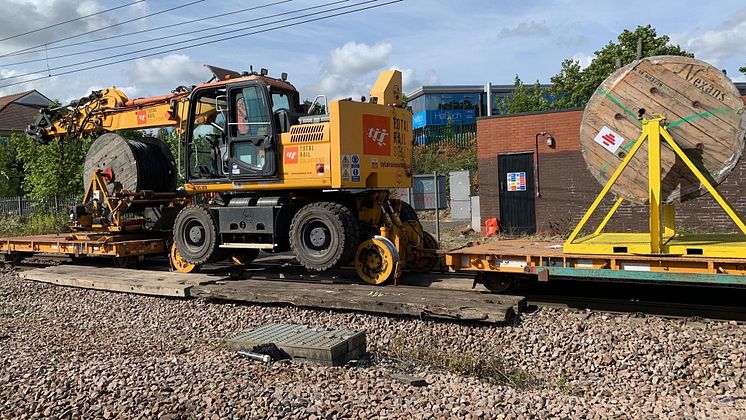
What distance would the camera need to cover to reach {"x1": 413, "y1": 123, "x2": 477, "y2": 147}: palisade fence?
34.4m

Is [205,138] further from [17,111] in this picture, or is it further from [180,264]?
[17,111]

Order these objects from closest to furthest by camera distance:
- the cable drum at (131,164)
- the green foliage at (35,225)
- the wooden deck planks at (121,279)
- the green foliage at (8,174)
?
the wooden deck planks at (121,279) < the cable drum at (131,164) < the green foliage at (35,225) < the green foliage at (8,174)

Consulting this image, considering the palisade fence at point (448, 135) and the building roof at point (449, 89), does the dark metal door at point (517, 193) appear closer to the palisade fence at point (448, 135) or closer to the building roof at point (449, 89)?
the palisade fence at point (448, 135)

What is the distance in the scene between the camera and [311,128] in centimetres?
895

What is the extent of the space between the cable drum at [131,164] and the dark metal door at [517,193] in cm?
913

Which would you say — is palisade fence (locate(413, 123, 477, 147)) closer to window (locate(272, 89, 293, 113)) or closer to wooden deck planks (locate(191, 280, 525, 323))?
window (locate(272, 89, 293, 113))

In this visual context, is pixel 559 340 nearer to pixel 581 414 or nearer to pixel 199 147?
pixel 581 414

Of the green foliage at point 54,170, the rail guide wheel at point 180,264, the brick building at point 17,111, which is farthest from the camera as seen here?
the brick building at point 17,111

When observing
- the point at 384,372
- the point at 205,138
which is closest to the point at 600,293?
the point at 384,372

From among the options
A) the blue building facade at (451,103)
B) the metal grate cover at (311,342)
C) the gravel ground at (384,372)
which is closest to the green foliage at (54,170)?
the gravel ground at (384,372)

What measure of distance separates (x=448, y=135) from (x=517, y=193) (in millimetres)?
18807

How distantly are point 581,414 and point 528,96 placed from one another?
116 feet

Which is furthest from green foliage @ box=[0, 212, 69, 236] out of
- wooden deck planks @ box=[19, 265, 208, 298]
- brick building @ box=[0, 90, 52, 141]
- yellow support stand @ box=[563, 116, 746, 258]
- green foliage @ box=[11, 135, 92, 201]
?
brick building @ box=[0, 90, 52, 141]

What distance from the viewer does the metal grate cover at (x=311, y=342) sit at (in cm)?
553
